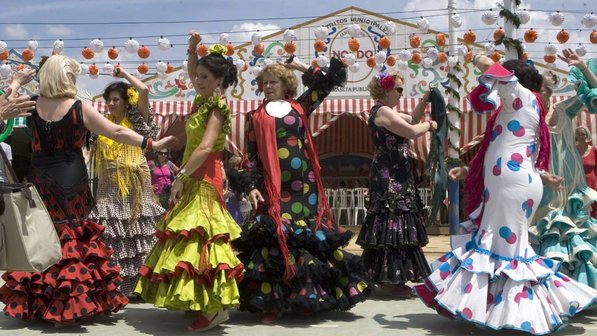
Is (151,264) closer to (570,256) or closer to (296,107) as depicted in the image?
(296,107)

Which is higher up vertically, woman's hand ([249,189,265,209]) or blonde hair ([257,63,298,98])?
blonde hair ([257,63,298,98])

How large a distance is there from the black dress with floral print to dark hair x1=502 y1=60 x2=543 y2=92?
1332 mm

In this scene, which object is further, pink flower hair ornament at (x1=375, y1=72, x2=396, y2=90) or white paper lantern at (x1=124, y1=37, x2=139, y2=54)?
white paper lantern at (x1=124, y1=37, x2=139, y2=54)

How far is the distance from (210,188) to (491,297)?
6.30 ft

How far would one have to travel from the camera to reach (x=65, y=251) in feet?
15.1

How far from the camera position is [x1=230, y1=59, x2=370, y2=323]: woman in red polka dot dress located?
4.76 m

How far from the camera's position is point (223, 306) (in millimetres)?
4379

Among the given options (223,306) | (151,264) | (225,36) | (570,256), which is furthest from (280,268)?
(225,36)

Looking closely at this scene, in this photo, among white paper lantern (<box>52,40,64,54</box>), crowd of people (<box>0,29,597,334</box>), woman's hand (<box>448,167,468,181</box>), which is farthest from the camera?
white paper lantern (<box>52,40,64,54</box>)

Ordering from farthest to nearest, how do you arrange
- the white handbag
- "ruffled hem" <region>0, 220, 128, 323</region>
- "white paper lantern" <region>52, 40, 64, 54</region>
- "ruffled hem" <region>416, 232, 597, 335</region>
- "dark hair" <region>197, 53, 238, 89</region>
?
"white paper lantern" <region>52, 40, 64, 54</region>
"dark hair" <region>197, 53, 238, 89</region>
"ruffled hem" <region>0, 220, 128, 323</region>
"ruffled hem" <region>416, 232, 597, 335</region>
the white handbag

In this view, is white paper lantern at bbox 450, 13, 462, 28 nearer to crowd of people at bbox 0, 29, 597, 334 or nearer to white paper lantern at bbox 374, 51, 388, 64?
white paper lantern at bbox 374, 51, 388, 64

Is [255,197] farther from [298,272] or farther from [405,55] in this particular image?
[405,55]

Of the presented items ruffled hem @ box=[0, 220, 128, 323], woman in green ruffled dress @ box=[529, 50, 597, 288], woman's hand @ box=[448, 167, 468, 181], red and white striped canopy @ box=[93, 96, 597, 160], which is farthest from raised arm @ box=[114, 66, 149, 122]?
red and white striped canopy @ box=[93, 96, 597, 160]

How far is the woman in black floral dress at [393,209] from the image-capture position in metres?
5.82
